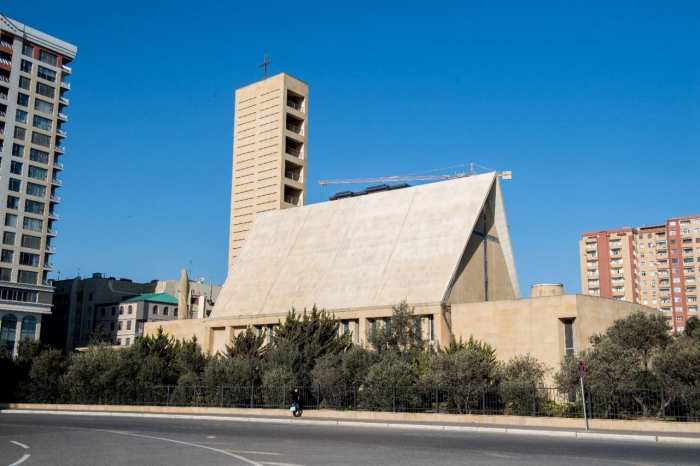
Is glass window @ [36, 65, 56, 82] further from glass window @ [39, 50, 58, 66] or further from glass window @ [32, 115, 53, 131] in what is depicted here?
glass window @ [32, 115, 53, 131]

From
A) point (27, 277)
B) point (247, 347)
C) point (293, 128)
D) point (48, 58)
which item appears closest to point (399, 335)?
point (247, 347)

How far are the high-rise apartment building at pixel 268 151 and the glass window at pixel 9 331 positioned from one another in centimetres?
2742

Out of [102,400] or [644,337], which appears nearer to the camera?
[644,337]

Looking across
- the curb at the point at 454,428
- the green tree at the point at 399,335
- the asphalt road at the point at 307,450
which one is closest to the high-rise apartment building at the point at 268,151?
the green tree at the point at 399,335

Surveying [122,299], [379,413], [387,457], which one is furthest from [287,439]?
[122,299]

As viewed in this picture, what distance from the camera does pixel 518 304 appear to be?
44469mm

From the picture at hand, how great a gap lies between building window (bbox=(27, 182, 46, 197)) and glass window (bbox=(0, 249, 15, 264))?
7875 millimetres

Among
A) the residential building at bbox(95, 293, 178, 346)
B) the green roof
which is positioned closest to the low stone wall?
the residential building at bbox(95, 293, 178, 346)

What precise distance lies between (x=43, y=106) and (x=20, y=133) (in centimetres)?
496

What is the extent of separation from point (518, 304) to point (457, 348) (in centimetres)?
593

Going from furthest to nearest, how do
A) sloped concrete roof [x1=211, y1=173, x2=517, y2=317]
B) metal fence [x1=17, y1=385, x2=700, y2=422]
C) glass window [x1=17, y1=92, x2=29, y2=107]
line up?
glass window [x1=17, y1=92, x2=29, y2=107] → sloped concrete roof [x1=211, y1=173, x2=517, y2=317] → metal fence [x1=17, y1=385, x2=700, y2=422]

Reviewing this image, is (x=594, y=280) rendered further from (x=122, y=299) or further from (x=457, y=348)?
(x=457, y=348)

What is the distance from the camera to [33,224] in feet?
290

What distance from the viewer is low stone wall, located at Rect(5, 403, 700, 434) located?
24.9m
